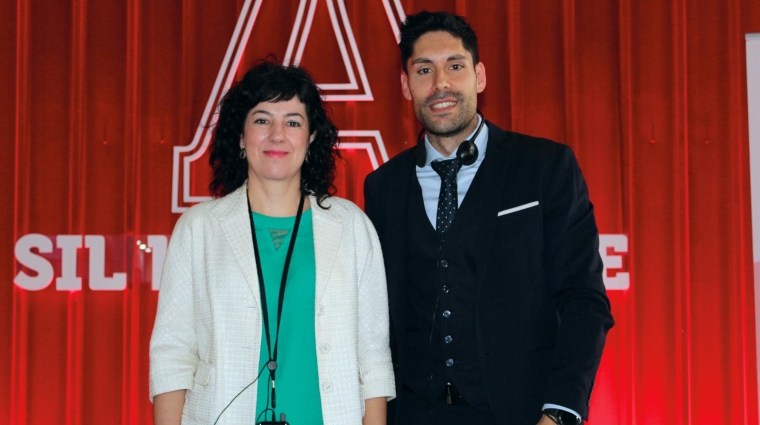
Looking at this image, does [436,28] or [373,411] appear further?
[436,28]

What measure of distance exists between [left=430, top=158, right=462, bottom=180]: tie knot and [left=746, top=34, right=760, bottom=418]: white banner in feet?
7.47

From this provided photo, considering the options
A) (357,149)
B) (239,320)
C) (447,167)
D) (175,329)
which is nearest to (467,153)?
(447,167)

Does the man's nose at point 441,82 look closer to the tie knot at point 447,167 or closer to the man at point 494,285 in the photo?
the man at point 494,285

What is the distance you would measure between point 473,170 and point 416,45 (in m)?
0.44

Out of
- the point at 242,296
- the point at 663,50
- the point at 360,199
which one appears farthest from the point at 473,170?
the point at 663,50

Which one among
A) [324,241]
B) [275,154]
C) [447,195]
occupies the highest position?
[275,154]

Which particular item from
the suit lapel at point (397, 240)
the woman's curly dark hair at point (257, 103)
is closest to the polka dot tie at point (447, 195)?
the suit lapel at point (397, 240)

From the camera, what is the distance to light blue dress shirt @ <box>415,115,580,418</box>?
2045 millimetres

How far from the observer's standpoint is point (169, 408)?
1.81m

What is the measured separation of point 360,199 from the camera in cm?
371

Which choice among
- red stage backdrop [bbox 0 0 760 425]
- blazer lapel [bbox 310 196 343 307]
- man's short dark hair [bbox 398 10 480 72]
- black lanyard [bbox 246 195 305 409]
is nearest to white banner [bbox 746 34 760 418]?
red stage backdrop [bbox 0 0 760 425]

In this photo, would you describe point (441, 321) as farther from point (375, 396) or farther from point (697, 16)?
point (697, 16)

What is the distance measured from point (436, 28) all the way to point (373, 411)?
112cm

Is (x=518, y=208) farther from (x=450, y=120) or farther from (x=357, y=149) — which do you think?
(x=357, y=149)
